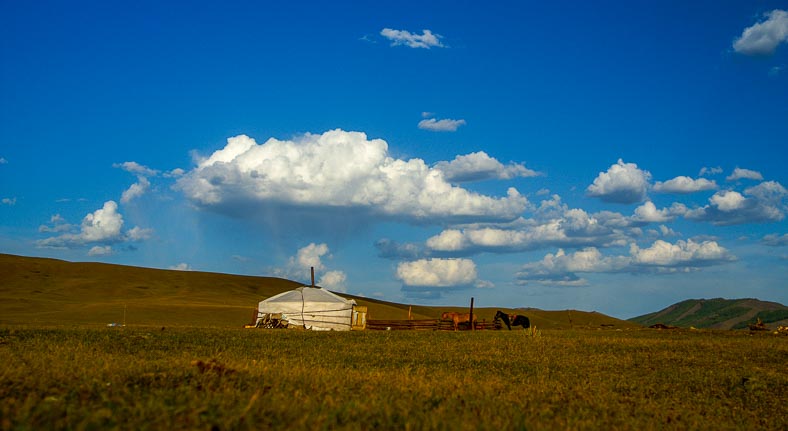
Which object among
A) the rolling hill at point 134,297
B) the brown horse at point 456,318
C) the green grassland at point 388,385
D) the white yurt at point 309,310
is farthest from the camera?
the rolling hill at point 134,297

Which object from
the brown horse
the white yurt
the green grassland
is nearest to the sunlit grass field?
the green grassland

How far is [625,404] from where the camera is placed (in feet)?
43.4

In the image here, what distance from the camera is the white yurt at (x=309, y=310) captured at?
51.8 meters

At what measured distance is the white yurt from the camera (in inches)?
2037

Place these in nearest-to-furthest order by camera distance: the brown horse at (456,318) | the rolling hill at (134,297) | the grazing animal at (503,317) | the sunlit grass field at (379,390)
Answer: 1. the sunlit grass field at (379,390)
2. the brown horse at (456,318)
3. the grazing animal at (503,317)
4. the rolling hill at (134,297)

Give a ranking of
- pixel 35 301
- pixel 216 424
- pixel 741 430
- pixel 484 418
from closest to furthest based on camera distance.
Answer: pixel 216 424 < pixel 484 418 < pixel 741 430 < pixel 35 301

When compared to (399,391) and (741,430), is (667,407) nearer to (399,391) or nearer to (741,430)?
(741,430)

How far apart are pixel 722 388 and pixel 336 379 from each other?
1042 cm

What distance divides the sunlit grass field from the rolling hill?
34.8 meters

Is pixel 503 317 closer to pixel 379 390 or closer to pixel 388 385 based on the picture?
pixel 388 385

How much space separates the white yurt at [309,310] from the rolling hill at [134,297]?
223 inches

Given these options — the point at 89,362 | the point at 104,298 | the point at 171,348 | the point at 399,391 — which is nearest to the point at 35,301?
the point at 104,298

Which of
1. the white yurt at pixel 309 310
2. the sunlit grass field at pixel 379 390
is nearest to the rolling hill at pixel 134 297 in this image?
the white yurt at pixel 309 310

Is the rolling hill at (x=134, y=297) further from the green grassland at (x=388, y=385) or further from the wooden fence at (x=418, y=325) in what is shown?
the green grassland at (x=388, y=385)
